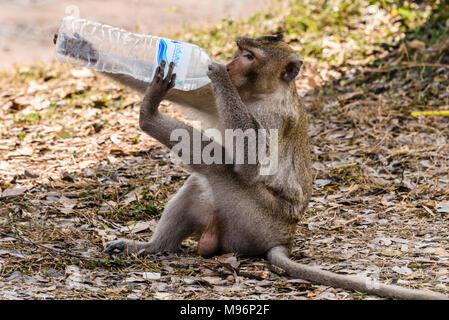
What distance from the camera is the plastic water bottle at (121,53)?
4.73 meters

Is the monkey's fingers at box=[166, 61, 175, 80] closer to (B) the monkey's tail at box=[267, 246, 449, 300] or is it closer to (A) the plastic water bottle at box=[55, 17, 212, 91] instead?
(A) the plastic water bottle at box=[55, 17, 212, 91]

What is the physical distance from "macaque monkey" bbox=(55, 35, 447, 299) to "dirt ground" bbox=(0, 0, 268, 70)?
598 cm

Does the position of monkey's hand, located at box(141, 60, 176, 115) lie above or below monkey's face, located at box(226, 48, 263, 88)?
below

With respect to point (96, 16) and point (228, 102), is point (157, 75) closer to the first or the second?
point (228, 102)

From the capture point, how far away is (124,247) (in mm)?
4477

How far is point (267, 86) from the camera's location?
4.52m

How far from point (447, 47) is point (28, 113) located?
5.17 meters

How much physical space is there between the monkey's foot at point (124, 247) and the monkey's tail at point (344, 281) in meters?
0.89

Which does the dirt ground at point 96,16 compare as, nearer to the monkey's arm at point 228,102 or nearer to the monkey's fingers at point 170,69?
the monkey's fingers at point 170,69

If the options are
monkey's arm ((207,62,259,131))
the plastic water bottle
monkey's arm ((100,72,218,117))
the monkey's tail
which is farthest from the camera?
monkey's arm ((100,72,218,117))

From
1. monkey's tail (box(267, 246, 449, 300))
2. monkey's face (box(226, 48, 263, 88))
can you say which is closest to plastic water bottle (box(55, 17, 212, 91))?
monkey's face (box(226, 48, 263, 88))

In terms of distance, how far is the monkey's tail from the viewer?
3.48 metres

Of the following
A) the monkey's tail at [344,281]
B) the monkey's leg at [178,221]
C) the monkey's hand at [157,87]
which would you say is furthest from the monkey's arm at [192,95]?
the monkey's tail at [344,281]

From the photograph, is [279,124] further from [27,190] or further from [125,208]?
[27,190]
